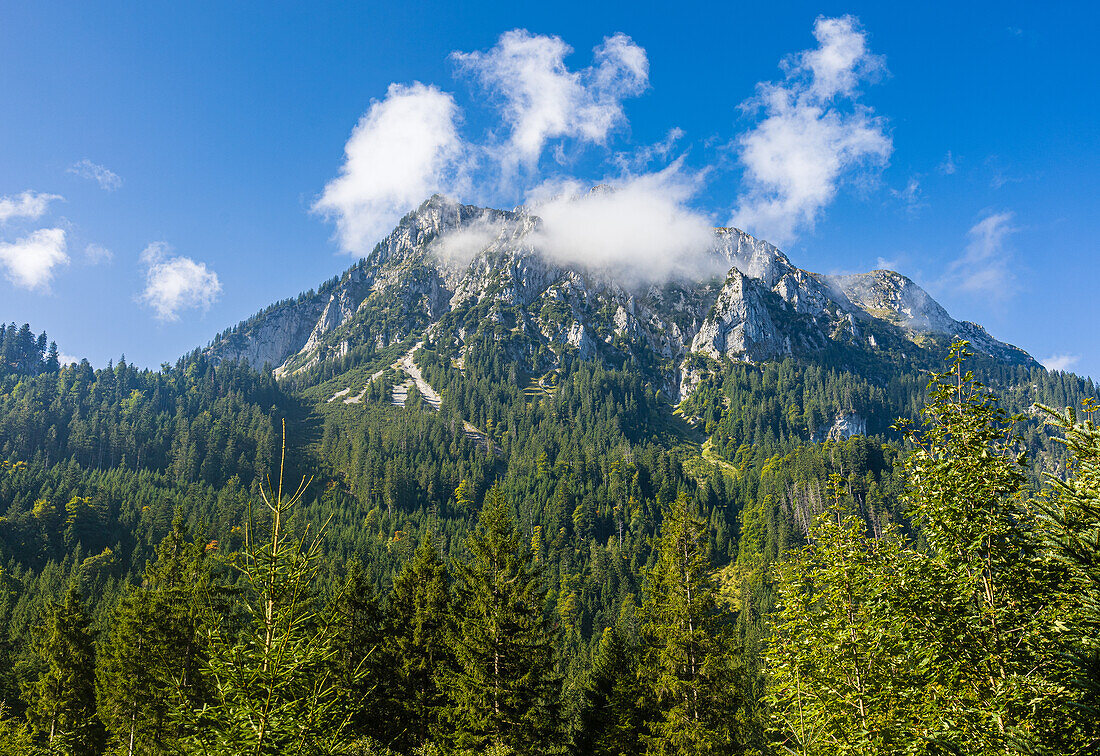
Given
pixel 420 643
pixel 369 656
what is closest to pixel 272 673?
pixel 369 656

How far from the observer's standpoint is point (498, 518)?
32.5 metres

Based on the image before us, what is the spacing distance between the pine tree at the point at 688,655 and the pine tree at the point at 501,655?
5723mm

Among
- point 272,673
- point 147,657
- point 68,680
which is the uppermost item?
point 272,673

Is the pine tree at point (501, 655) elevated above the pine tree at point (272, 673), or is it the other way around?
the pine tree at point (272, 673)

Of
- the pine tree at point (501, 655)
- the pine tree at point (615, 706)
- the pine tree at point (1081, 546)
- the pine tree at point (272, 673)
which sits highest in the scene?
the pine tree at point (1081, 546)

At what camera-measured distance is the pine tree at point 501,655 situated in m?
27.9

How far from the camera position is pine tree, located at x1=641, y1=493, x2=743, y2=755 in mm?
27109

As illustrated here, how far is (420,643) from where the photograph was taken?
33094 millimetres

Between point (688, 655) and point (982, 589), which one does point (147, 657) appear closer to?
point (688, 655)

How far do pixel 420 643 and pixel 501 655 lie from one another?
6331mm

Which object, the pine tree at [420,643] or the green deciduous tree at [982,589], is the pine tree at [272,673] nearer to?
the green deciduous tree at [982,589]

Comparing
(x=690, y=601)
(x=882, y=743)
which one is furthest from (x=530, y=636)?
(x=882, y=743)

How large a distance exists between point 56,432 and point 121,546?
3459 inches

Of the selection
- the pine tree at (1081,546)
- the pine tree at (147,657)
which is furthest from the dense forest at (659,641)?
the pine tree at (147,657)
